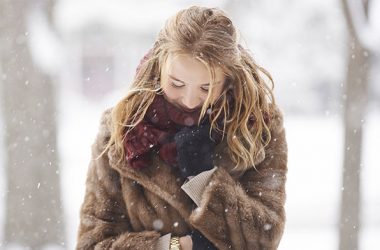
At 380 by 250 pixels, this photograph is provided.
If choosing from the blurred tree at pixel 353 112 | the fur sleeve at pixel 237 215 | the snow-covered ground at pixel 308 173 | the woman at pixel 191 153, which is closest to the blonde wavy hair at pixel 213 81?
the woman at pixel 191 153

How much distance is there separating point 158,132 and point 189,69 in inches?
12.7

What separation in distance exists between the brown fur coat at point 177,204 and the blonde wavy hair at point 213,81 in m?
0.07

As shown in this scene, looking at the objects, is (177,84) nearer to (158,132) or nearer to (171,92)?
(171,92)

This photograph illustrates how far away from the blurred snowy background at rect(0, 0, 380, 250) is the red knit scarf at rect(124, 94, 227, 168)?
0.39m

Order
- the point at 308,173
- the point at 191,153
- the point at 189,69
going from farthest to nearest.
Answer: the point at 308,173 < the point at 191,153 < the point at 189,69

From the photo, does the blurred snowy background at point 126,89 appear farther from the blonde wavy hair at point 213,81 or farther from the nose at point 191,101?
the nose at point 191,101

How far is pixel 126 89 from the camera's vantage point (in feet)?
8.69

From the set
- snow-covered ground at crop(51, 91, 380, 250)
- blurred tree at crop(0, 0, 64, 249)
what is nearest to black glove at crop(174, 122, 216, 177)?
blurred tree at crop(0, 0, 64, 249)

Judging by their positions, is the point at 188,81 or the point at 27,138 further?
the point at 27,138

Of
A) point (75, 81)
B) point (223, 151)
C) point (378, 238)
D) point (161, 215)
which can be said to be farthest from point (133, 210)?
point (75, 81)

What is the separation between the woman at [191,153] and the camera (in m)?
2.37

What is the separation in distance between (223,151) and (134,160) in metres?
0.34

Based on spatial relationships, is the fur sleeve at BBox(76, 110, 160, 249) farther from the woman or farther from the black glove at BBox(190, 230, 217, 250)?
the black glove at BBox(190, 230, 217, 250)

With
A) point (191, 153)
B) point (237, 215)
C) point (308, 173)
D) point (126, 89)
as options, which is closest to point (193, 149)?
point (191, 153)
